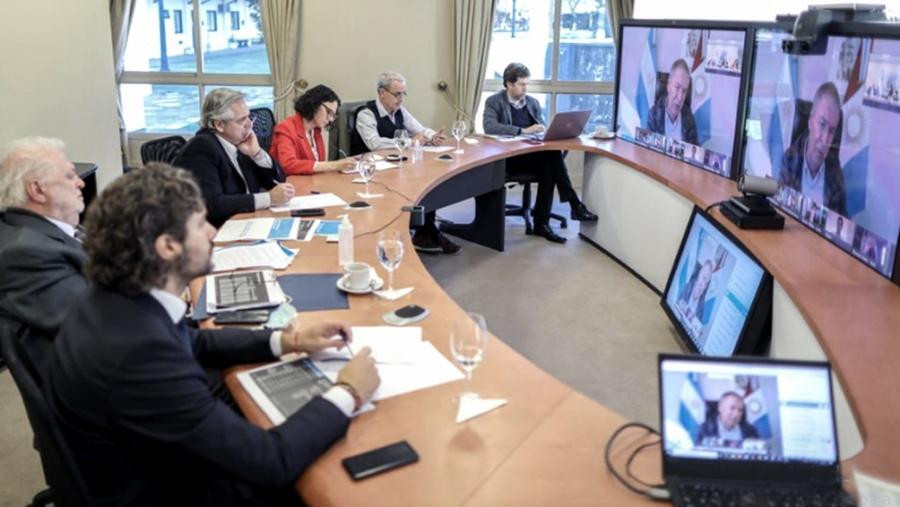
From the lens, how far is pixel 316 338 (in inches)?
73.7

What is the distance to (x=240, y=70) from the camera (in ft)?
22.7

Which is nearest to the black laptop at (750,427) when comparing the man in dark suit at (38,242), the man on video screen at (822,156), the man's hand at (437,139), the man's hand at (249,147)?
the man in dark suit at (38,242)

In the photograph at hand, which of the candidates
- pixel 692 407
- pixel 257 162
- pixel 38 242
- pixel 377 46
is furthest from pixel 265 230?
pixel 377 46

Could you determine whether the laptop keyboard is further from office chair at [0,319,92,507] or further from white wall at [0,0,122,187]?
white wall at [0,0,122,187]

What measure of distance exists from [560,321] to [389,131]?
194 centimetres

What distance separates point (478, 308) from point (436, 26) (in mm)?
3263

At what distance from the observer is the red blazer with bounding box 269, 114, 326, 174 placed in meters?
4.23

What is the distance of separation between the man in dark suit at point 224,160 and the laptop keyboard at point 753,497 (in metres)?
2.48

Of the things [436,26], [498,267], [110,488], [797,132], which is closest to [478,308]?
[498,267]

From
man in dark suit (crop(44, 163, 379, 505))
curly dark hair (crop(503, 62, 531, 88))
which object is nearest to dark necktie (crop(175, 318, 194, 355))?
man in dark suit (crop(44, 163, 379, 505))

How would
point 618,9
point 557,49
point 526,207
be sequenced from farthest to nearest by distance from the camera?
1. point 557,49
2. point 618,9
3. point 526,207

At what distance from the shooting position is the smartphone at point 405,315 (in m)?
2.15

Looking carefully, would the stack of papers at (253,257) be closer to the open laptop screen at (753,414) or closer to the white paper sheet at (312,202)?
the white paper sheet at (312,202)

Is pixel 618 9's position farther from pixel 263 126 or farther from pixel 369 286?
pixel 369 286
